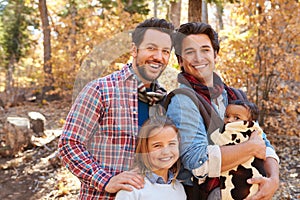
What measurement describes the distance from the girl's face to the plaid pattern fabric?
4.3 inches

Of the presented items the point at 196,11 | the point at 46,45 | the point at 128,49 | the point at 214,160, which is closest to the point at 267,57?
the point at 196,11

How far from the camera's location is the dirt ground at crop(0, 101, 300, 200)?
466cm

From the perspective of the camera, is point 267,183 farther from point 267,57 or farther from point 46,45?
point 46,45

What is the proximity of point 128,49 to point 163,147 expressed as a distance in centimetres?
75

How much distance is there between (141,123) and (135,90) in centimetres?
15

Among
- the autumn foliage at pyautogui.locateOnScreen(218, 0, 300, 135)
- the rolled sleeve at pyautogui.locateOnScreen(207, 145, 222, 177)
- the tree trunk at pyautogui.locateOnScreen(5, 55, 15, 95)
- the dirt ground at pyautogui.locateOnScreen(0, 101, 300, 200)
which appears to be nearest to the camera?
the rolled sleeve at pyautogui.locateOnScreen(207, 145, 222, 177)

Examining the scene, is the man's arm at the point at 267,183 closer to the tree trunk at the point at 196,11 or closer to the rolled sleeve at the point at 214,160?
the rolled sleeve at the point at 214,160

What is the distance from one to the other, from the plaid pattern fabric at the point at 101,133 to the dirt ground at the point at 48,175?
293cm

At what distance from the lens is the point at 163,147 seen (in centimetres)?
166

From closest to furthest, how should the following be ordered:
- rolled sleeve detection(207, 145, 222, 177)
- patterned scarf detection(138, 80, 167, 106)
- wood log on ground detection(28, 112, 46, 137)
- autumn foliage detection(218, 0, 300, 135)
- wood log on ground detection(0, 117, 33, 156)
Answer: rolled sleeve detection(207, 145, 222, 177) < patterned scarf detection(138, 80, 167, 106) < autumn foliage detection(218, 0, 300, 135) < wood log on ground detection(0, 117, 33, 156) < wood log on ground detection(28, 112, 46, 137)

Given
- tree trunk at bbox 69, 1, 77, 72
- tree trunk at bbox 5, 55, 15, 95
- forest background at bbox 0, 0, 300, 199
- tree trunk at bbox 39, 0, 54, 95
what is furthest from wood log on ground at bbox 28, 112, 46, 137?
tree trunk at bbox 5, 55, 15, 95

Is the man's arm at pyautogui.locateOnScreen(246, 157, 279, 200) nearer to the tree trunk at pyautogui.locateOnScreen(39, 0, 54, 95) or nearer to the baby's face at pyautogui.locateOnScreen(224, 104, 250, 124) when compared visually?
the baby's face at pyautogui.locateOnScreen(224, 104, 250, 124)

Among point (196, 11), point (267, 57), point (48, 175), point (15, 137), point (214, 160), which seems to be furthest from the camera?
point (15, 137)

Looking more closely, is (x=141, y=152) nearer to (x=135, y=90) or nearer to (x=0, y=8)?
(x=135, y=90)
